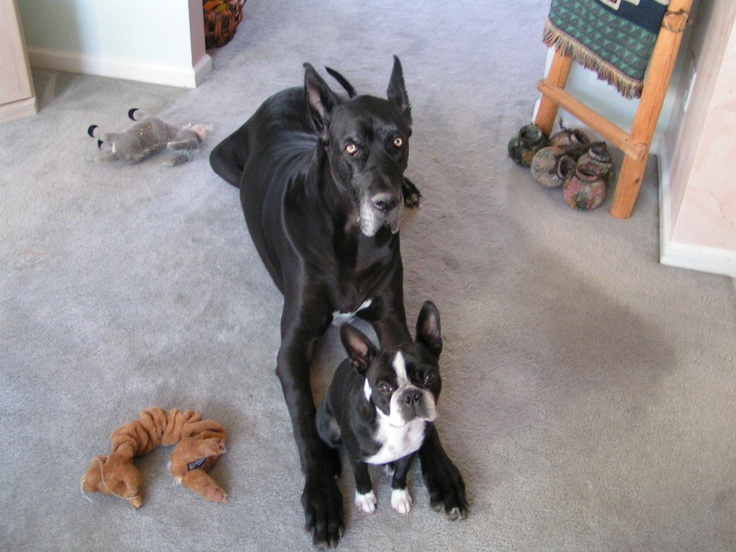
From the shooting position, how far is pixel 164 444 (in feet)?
5.81

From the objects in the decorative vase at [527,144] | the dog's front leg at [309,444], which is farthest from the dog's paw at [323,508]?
the decorative vase at [527,144]

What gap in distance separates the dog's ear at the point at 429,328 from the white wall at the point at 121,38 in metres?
2.27

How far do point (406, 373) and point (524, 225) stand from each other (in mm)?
1368

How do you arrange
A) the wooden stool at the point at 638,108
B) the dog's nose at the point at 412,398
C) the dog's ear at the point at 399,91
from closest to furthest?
the dog's nose at the point at 412,398, the dog's ear at the point at 399,91, the wooden stool at the point at 638,108

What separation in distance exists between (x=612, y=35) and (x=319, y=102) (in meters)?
1.26

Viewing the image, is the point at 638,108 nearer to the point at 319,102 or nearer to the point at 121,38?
the point at 319,102

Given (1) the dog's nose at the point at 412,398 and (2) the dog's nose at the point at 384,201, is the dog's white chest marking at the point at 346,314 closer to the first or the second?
(2) the dog's nose at the point at 384,201

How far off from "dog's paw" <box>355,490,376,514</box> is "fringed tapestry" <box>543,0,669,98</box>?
5.56 feet

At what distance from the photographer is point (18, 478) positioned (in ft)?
5.53

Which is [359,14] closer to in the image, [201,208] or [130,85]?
[130,85]

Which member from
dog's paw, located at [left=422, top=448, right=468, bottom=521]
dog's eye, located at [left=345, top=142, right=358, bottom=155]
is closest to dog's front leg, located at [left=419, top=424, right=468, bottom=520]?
dog's paw, located at [left=422, top=448, right=468, bottom=521]

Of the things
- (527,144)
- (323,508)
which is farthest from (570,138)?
(323,508)

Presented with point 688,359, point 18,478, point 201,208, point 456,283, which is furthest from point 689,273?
point 18,478

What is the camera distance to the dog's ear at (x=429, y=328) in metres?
1.50
